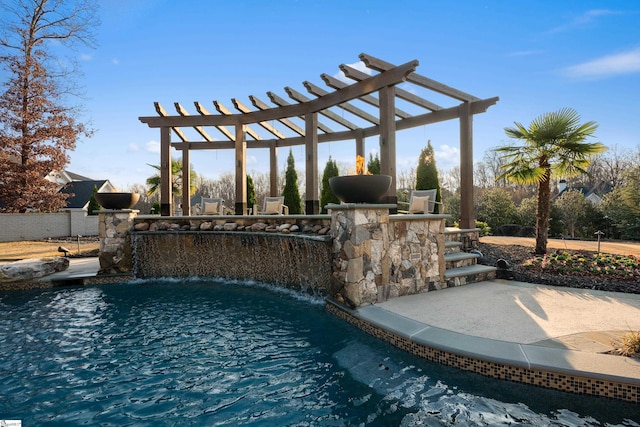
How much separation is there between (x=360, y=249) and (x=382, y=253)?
1.56 feet

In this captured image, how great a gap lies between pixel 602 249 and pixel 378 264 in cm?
632

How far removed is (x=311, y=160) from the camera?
30.2 ft

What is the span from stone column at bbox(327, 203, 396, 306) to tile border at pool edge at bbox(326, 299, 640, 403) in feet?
2.79

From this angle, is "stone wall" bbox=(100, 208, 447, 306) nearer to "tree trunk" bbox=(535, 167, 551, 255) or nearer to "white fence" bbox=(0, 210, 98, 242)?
"tree trunk" bbox=(535, 167, 551, 255)

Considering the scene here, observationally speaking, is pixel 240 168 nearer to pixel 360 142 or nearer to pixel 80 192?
pixel 360 142

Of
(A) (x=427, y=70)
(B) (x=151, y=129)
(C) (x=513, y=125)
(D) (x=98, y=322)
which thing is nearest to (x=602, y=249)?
(C) (x=513, y=125)

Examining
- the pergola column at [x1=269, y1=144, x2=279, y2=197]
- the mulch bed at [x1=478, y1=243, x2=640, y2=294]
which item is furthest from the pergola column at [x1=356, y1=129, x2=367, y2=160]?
the mulch bed at [x1=478, y1=243, x2=640, y2=294]

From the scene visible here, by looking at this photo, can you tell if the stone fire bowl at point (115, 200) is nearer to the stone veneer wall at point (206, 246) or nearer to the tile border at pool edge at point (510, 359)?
the stone veneer wall at point (206, 246)

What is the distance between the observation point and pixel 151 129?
33.8ft

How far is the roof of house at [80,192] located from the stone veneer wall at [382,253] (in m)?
22.5

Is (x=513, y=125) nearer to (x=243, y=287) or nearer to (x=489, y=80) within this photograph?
(x=489, y=80)

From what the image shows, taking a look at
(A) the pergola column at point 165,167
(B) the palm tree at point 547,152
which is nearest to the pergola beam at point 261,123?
(A) the pergola column at point 165,167

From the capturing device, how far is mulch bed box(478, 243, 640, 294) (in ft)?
17.4

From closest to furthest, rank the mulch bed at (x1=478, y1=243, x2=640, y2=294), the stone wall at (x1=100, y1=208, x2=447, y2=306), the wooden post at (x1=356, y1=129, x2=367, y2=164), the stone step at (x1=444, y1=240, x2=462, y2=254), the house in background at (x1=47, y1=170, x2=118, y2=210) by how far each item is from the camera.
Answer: the stone wall at (x1=100, y1=208, x2=447, y2=306) → the mulch bed at (x1=478, y1=243, x2=640, y2=294) → the stone step at (x1=444, y1=240, x2=462, y2=254) → the wooden post at (x1=356, y1=129, x2=367, y2=164) → the house in background at (x1=47, y1=170, x2=118, y2=210)
